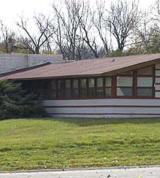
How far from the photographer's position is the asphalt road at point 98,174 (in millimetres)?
11062

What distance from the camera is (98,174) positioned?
11266 millimetres

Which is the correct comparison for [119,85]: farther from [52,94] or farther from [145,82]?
[52,94]

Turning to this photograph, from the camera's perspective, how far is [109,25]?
6769 centimetres

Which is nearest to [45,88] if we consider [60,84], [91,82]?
[60,84]

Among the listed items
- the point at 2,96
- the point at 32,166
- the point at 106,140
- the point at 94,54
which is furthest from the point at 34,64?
the point at 32,166

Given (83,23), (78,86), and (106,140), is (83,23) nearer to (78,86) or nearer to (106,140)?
(78,86)

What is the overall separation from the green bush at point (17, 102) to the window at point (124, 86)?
589cm

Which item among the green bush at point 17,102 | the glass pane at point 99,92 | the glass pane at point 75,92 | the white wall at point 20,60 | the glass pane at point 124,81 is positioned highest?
the white wall at point 20,60

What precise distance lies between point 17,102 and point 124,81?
729 centimetres

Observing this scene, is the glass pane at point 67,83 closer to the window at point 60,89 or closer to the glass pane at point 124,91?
the window at point 60,89

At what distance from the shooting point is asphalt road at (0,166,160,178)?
11.1m

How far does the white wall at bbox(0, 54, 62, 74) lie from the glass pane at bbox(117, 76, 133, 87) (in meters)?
17.1

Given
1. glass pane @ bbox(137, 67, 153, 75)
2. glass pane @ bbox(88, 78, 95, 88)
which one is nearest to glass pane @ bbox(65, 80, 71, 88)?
glass pane @ bbox(88, 78, 95, 88)

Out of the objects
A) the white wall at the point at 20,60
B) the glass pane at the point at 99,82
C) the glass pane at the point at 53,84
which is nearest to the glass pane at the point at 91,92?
the glass pane at the point at 99,82
